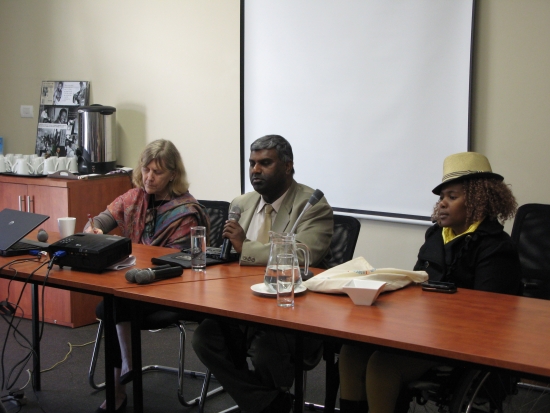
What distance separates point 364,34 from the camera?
12.0 ft

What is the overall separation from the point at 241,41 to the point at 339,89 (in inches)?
32.1

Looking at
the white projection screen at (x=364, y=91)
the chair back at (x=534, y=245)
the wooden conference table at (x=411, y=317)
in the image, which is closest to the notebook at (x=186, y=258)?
the wooden conference table at (x=411, y=317)

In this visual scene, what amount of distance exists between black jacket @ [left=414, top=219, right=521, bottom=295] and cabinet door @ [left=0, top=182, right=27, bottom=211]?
2898mm

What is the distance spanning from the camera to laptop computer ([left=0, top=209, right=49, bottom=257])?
2.74m

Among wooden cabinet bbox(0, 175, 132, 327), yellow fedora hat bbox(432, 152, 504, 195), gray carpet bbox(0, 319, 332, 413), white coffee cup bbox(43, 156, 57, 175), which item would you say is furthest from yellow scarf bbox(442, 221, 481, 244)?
white coffee cup bbox(43, 156, 57, 175)

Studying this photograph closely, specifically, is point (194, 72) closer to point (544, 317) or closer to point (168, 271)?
point (168, 271)

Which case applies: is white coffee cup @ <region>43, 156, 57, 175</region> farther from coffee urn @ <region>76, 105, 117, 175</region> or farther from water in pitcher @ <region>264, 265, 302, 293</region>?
water in pitcher @ <region>264, 265, 302, 293</region>

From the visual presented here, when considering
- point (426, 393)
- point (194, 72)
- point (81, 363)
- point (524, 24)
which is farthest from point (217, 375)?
point (194, 72)

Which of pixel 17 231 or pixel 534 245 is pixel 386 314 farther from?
pixel 17 231

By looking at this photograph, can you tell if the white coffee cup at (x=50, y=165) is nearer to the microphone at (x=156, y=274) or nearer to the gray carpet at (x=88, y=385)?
the gray carpet at (x=88, y=385)

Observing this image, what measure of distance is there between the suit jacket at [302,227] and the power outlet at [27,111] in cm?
292

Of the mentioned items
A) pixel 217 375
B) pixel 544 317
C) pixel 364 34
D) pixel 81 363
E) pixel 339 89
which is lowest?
pixel 81 363

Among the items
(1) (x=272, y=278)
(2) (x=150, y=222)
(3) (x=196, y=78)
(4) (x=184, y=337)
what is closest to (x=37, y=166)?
(3) (x=196, y=78)

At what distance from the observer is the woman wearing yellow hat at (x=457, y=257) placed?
6.77ft
